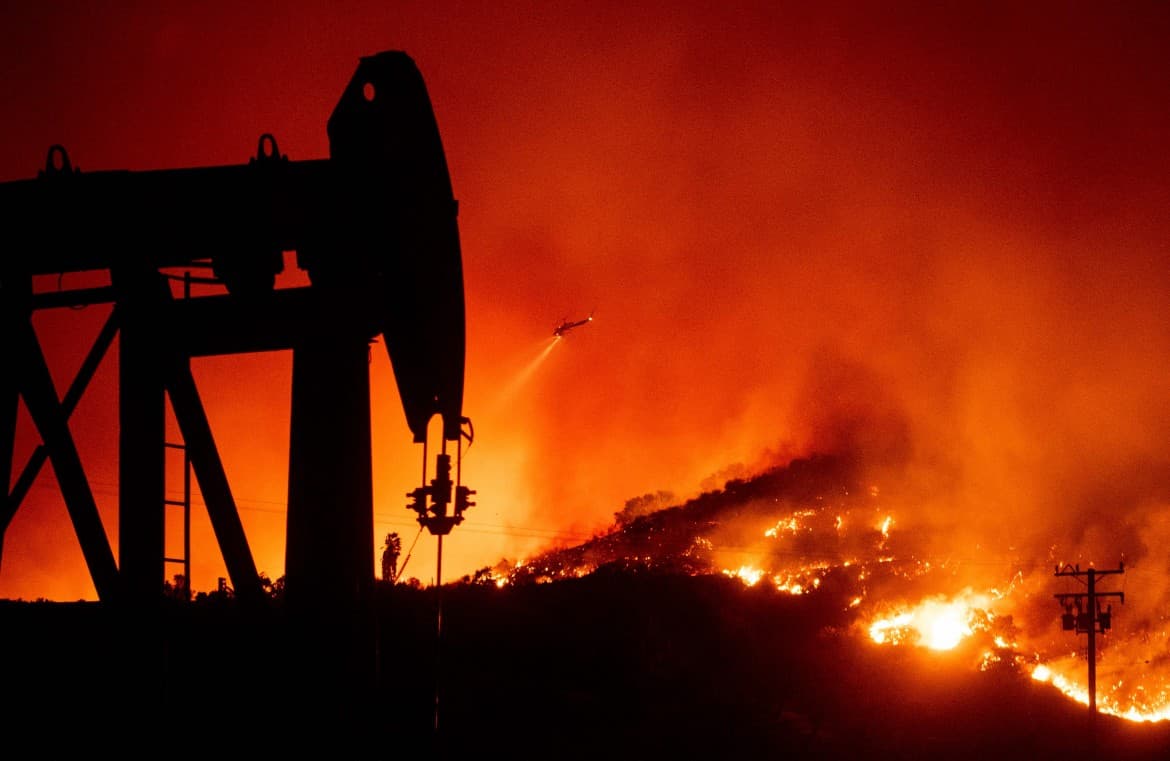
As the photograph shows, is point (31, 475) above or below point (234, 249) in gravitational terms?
below

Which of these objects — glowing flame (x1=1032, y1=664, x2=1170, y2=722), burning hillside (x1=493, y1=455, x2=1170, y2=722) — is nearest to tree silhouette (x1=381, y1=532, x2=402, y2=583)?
burning hillside (x1=493, y1=455, x2=1170, y2=722)

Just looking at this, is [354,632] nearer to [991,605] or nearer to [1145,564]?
[991,605]

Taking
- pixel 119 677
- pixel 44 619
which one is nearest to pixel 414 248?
pixel 119 677

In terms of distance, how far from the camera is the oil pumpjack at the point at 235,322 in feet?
17.0

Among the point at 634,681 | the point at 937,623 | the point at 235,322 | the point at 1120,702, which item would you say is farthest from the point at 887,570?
the point at 235,322

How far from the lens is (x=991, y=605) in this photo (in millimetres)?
72875

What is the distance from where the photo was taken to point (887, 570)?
71438 mm

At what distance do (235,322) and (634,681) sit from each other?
123 ft

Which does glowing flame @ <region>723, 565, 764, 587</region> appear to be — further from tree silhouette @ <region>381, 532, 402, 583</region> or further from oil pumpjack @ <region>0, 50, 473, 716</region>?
oil pumpjack @ <region>0, 50, 473, 716</region>

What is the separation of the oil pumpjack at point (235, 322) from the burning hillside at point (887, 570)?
51046 mm

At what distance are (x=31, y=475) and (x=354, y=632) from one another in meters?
1.77

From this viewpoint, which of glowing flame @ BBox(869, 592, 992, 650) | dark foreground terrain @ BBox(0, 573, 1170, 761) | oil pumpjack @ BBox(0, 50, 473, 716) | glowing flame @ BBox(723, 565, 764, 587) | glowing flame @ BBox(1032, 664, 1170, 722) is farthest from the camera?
glowing flame @ BBox(723, 565, 764, 587)

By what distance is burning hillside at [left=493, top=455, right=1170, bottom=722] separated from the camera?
63.6 m

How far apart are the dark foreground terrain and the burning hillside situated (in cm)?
508
